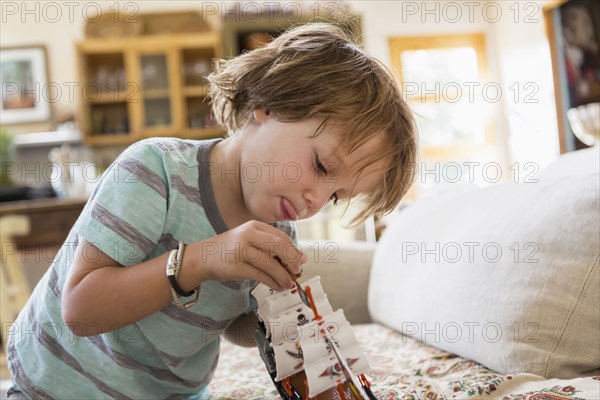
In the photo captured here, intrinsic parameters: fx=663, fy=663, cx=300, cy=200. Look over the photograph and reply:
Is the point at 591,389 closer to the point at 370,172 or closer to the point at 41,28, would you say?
the point at 370,172

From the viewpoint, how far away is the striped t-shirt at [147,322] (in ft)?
2.73

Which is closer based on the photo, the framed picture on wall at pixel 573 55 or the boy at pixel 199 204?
the boy at pixel 199 204

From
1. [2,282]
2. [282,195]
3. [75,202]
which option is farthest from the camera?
[75,202]

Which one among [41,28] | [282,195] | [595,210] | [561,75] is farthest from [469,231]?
[41,28]

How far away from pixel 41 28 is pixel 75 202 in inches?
88.3

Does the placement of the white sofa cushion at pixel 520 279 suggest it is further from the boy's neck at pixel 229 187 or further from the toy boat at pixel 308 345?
the boy's neck at pixel 229 187

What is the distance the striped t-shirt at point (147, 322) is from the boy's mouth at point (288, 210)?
91 mm

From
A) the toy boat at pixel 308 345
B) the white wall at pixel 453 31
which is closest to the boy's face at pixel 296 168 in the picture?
the toy boat at pixel 308 345

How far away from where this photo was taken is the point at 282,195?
844mm

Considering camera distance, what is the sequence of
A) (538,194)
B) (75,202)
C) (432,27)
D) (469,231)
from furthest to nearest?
(432,27)
(75,202)
(469,231)
(538,194)

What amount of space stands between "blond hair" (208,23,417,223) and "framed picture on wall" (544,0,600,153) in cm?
385

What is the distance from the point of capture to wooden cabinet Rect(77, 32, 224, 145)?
180 inches

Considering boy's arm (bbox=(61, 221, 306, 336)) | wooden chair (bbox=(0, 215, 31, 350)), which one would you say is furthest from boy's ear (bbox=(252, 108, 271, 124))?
wooden chair (bbox=(0, 215, 31, 350))

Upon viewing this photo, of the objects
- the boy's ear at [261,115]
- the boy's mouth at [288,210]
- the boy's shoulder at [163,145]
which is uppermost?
the boy's ear at [261,115]
